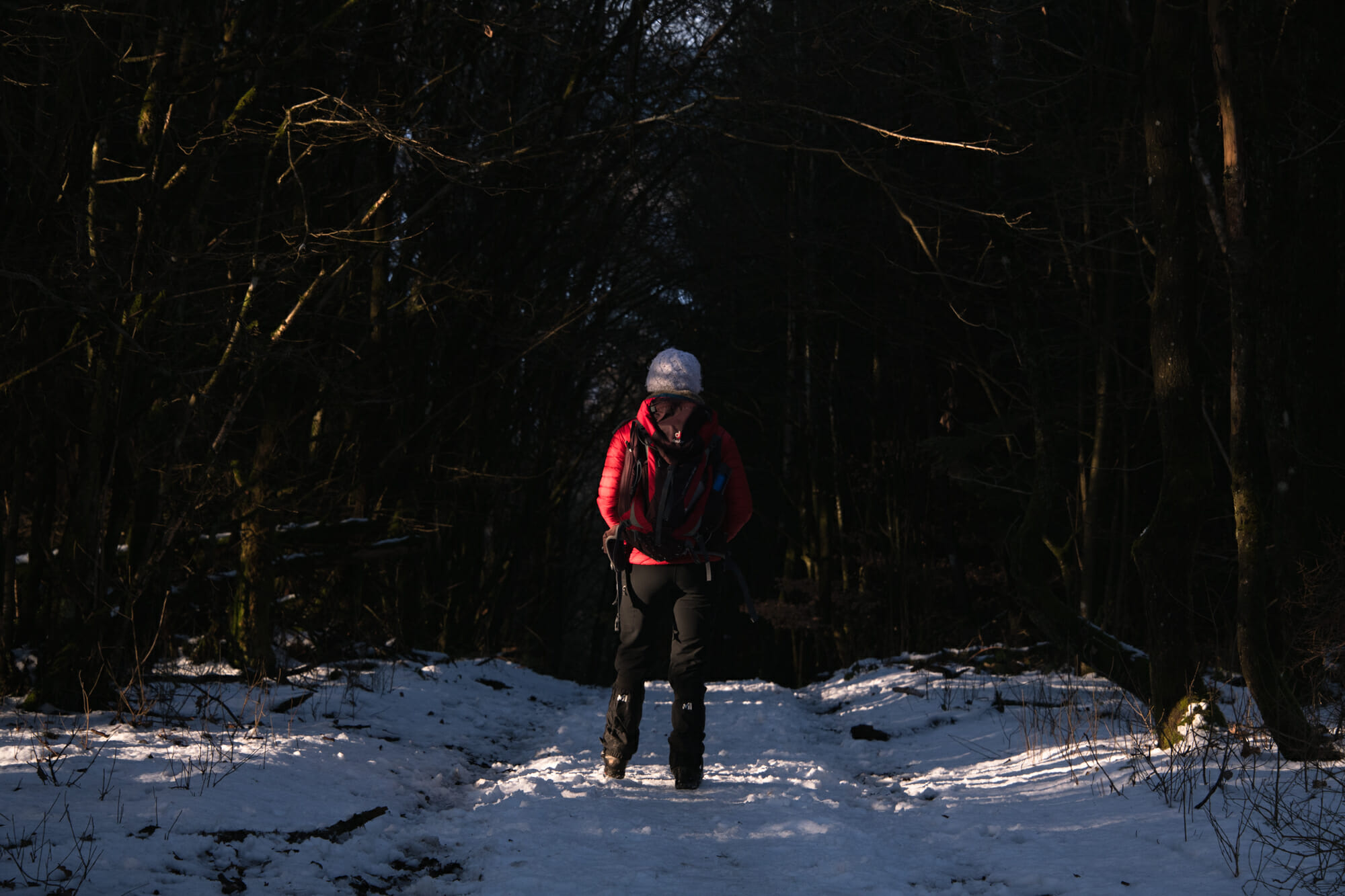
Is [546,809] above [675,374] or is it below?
below

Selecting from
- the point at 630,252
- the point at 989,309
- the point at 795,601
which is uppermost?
the point at 630,252

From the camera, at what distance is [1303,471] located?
616 cm

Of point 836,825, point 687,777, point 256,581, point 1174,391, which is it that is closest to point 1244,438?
point 1174,391

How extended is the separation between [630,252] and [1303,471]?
11.2m

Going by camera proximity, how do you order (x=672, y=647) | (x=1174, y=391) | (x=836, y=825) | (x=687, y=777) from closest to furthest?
(x=836, y=825), (x=687, y=777), (x=672, y=647), (x=1174, y=391)

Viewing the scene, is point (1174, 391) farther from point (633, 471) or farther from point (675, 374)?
point (633, 471)

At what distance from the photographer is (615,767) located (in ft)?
17.6

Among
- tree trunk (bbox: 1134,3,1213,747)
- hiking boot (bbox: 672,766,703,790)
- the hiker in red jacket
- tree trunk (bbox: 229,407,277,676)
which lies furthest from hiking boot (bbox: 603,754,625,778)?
tree trunk (bbox: 229,407,277,676)

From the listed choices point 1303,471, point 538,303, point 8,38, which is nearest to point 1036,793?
point 1303,471

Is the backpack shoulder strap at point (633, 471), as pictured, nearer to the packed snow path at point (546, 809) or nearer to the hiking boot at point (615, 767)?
the hiking boot at point (615, 767)

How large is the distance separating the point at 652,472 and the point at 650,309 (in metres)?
13.3

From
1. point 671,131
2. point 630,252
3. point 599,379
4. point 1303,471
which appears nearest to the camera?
point 1303,471

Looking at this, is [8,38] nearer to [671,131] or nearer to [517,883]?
[517,883]

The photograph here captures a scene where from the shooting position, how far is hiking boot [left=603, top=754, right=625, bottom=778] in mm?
5352
